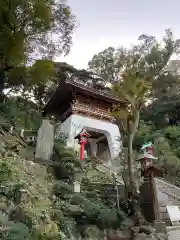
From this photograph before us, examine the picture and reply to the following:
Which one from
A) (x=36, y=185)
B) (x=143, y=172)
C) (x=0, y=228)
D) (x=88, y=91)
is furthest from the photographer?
(x=88, y=91)

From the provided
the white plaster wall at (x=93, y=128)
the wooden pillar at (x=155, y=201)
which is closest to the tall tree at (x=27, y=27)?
the white plaster wall at (x=93, y=128)

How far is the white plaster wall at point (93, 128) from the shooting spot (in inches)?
648

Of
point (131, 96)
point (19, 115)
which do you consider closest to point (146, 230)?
point (131, 96)

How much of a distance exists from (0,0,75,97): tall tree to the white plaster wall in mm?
5034

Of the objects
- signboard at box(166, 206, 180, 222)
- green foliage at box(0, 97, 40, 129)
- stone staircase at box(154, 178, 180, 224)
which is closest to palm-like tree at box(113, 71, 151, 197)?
signboard at box(166, 206, 180, 222)

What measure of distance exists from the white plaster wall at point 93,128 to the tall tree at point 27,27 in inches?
198

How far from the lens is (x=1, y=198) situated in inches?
183

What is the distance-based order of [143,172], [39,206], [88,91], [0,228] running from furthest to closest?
[88,91] < [143,172] < [39,206] < [0,228]

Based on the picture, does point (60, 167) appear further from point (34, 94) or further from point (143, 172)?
point (34, 94)

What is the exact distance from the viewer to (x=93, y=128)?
17641 millimetres

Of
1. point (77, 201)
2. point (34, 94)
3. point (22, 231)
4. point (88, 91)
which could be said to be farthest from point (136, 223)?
point (34, 94)

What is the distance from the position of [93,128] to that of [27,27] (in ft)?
26.9

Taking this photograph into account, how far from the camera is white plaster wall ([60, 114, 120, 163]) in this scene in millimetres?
16469

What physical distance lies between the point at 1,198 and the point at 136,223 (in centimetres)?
394
